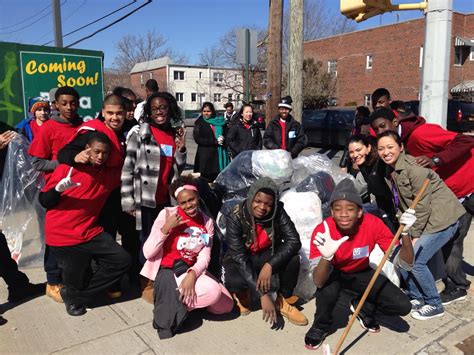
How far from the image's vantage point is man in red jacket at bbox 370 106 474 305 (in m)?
3.24

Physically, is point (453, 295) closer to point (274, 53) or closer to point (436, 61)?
point (436, 61)

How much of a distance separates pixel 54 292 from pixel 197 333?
1423 millimetres

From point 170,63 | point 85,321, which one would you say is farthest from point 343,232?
point 170,63

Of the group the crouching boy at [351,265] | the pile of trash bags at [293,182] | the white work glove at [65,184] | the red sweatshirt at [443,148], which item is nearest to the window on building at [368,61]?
the pile of trash bags at [293,182]

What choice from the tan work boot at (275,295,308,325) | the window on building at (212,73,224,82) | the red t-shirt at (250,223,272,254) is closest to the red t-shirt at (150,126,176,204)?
the red t-shirt at (250,223,272,254)

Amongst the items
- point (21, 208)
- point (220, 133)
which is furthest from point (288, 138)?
point (21, 208)

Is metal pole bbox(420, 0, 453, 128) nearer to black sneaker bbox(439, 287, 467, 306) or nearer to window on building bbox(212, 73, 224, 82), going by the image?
black sneaker bbox(439, 287, 467, 306)

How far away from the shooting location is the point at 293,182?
15.2ft

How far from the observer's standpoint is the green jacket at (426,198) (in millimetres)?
3061

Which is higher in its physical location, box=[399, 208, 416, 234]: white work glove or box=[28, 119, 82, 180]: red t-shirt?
box=[28, 119, 82, 180]: red t-shirt

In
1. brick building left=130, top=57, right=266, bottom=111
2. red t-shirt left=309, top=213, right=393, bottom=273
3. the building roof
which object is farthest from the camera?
the building roof

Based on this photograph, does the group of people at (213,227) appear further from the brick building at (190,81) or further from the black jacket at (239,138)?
the brick building at (190,81)

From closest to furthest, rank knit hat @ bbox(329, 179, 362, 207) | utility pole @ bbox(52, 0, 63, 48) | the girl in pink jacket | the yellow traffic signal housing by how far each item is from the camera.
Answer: knit hat @ bbox(329, 179, 362, 207) → the girl in pink jacket → the yellow traffic signal housing → utility pole @ bbox(52, 0, 63, 48)

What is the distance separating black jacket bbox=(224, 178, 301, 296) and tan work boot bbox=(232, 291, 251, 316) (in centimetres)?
13
